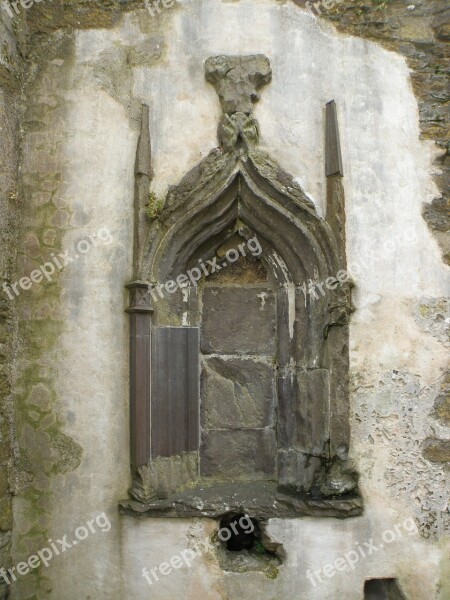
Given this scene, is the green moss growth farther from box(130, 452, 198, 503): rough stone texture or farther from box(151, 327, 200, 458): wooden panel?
box(130, 452, 198, 503): rough stone texture

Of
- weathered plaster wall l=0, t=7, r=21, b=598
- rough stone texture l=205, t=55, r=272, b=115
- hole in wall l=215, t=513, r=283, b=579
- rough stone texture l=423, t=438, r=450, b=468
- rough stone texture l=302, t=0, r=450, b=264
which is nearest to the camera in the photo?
weathered plaster wall l=0, t=7, r=21, b=598

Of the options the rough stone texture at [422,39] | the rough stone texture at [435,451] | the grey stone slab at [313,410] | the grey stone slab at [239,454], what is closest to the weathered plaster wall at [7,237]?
the grey stone slab at [239,454]

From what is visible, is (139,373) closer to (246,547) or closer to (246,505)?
(246,505)

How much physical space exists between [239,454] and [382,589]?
4.68ft

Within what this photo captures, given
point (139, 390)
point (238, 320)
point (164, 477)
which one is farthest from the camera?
point (238, 320)

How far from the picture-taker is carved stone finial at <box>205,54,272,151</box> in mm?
4277

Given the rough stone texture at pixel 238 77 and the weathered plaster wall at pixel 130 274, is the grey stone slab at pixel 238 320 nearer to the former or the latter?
the weathered plaster wall at pixel 130 274

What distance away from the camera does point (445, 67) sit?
4.53m

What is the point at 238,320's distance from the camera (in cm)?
464

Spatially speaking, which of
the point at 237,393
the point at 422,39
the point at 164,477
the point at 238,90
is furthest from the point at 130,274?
the point at 422,39

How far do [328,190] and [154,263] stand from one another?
140 cm

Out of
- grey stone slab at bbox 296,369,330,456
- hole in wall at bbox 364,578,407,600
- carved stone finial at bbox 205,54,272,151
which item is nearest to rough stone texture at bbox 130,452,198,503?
grey stone slab at bbox 296,369,330,456

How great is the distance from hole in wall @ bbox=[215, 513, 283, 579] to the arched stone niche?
16 centimetres

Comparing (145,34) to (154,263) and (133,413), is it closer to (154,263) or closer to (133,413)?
(154,263)
